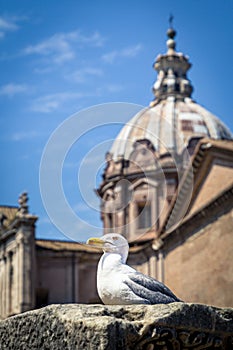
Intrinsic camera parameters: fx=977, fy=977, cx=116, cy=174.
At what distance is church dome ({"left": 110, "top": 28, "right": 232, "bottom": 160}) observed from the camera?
65938mm

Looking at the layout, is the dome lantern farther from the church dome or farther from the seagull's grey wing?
the seagull's grey wing

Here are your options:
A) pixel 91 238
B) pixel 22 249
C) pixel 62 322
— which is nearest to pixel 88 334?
pixel 62 322

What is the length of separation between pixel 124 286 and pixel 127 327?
1.00 m

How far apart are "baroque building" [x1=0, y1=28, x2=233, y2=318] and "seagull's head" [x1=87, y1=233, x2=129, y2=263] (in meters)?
26.3

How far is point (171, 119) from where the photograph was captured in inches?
2731

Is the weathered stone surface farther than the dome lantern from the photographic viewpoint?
No

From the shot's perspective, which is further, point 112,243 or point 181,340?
point 112,243

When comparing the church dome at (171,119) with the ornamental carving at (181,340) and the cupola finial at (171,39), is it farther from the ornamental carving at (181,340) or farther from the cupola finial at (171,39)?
the ornamental carving at (181,340)

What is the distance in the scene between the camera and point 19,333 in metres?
7.77

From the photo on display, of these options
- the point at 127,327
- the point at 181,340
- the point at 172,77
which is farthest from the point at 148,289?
the point at 172,77

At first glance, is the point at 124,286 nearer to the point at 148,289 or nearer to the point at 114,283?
the point at 114,283

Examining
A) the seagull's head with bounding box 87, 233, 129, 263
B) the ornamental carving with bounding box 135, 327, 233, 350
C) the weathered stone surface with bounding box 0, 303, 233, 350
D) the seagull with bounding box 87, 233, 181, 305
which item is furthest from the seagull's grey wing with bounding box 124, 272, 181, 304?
the ornamental carving with bounding box 135, 327, 233, 350

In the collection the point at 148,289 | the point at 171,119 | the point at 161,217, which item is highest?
the point at 171,119

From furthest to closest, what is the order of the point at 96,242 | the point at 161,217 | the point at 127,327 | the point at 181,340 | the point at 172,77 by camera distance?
the point at 172,77
the point at 161,217
the point at 96,242
the point at 181,340
the point at 127,327
